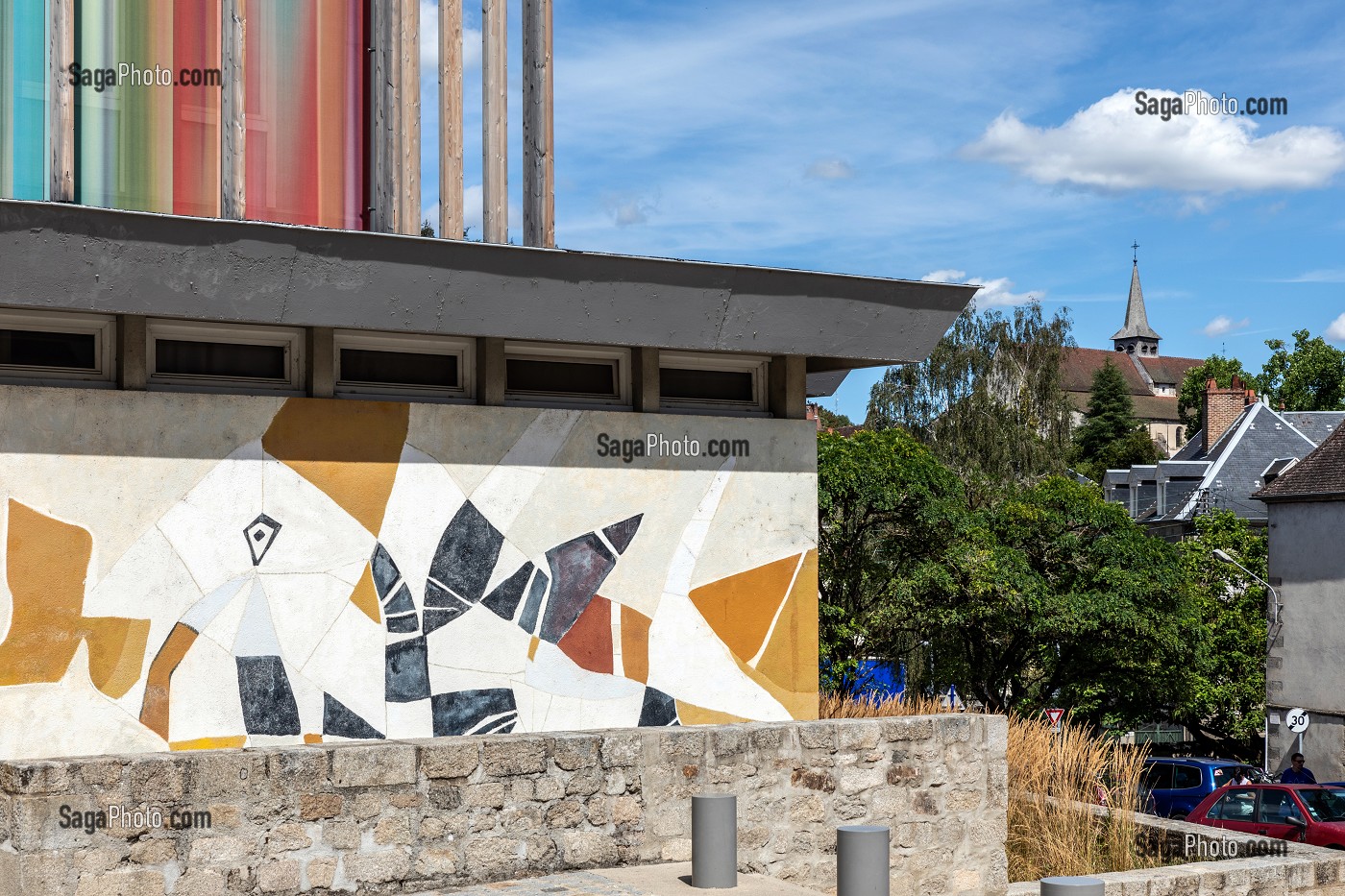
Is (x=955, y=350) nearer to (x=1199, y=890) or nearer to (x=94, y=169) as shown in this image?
(x=1199, y=890)

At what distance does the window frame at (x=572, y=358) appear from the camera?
9688mm

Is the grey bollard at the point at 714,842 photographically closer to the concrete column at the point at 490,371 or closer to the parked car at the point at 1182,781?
the concrete column at the point at 490,371

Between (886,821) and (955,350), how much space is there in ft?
138

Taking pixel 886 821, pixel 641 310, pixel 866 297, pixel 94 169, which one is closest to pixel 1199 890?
pixel 886 821

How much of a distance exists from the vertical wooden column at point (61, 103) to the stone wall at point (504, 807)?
3.61 meters

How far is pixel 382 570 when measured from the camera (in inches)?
355

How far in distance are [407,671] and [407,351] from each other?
6.85 feet

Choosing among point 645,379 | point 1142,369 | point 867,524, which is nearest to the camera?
point 645,379

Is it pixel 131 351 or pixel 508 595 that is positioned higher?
pixel 131 351

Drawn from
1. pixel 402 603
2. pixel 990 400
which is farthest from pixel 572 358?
pixel 990 400

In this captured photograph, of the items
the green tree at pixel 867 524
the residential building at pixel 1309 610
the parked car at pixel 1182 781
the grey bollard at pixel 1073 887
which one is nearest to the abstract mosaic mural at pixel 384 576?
the grey bollard at pixel 1073 887

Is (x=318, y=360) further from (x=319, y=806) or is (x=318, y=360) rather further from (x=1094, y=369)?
(x=1094, y=369)

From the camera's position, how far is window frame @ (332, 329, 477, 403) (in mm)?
9117

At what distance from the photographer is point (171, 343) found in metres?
8.67
